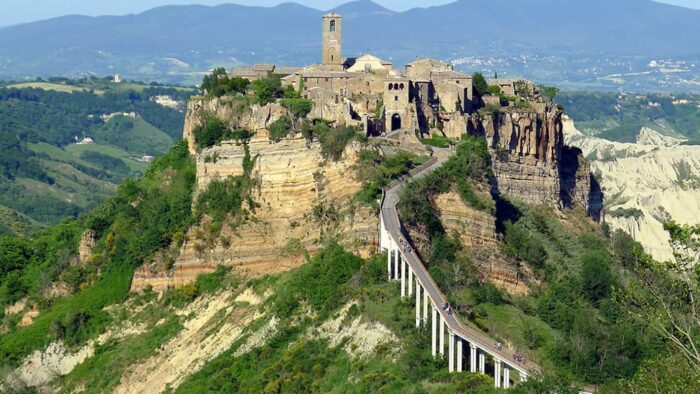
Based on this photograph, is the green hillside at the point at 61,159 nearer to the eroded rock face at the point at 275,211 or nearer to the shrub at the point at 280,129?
the eroded rock face at the point at 275,211

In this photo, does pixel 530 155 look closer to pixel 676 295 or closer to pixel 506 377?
pixel 506 377

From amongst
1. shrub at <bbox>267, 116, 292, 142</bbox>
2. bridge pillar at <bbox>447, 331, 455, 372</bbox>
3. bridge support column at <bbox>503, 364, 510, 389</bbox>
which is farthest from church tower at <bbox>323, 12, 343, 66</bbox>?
bridge support column at <bbox>503, 364, 510, 389</bbox>

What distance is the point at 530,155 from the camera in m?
61.6

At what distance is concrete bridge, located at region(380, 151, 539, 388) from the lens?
1537 inches

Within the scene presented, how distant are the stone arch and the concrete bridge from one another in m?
8.14

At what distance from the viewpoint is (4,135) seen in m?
159

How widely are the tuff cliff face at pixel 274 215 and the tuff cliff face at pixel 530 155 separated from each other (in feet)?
30.3

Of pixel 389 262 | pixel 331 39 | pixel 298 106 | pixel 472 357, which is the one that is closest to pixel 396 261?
pixel 389 262

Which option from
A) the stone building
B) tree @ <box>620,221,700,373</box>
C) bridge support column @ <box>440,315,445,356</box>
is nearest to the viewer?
tree @ <box>620,221,700,373</box>

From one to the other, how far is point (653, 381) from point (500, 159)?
28.9 m

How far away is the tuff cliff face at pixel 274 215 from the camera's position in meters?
50.2

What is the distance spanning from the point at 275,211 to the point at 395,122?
21.0ft

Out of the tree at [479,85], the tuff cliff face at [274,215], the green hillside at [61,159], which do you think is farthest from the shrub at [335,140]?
the green hillside at [61,159]

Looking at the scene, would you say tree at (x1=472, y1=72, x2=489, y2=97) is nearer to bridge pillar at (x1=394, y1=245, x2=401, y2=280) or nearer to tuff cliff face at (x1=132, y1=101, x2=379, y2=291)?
tuff cliff face at (x1=132, y1=101, x2=379, y2=291)
